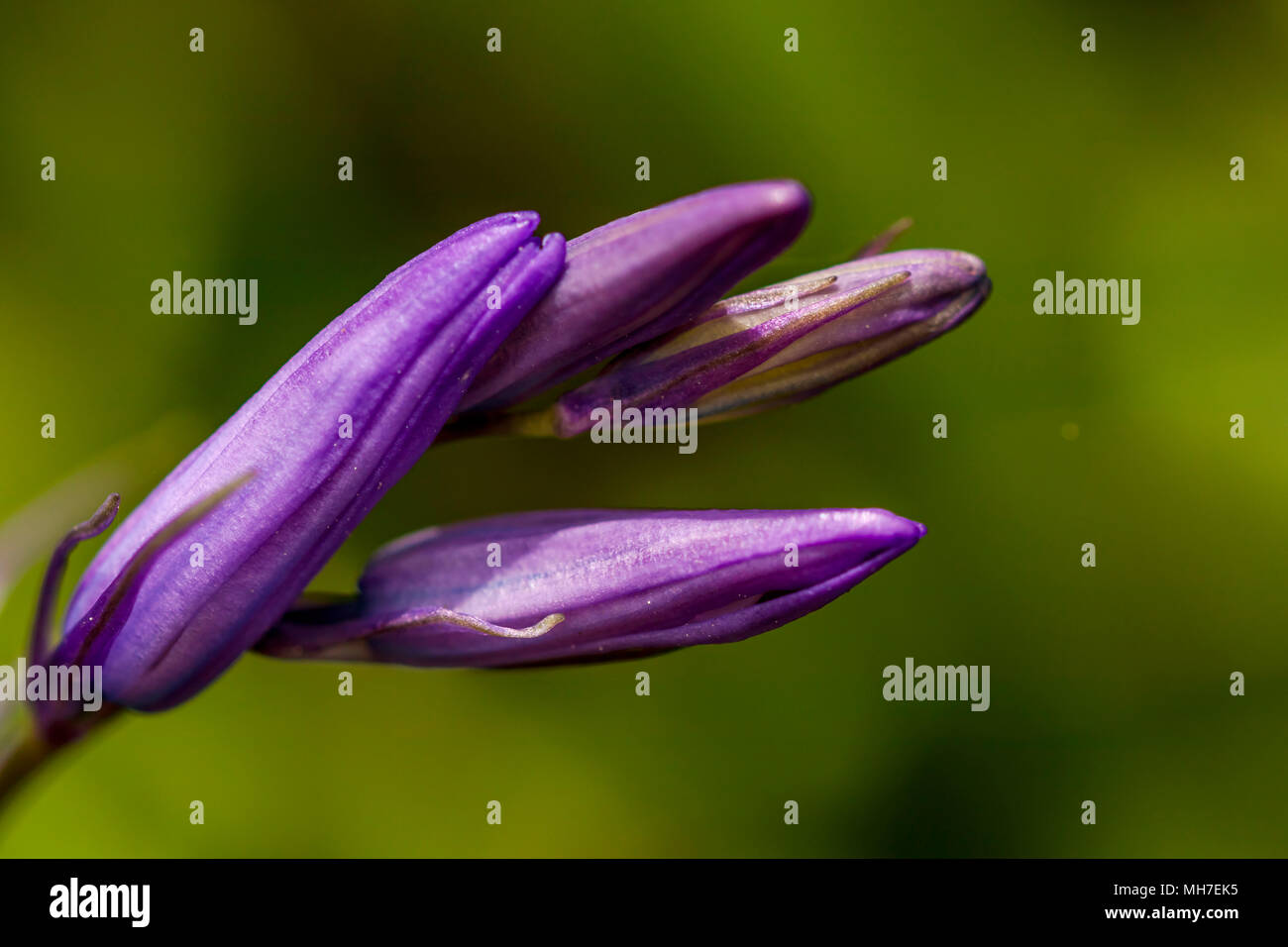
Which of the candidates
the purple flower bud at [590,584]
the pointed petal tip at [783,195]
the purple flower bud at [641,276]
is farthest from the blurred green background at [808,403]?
the pointed petal tip at [783,195]

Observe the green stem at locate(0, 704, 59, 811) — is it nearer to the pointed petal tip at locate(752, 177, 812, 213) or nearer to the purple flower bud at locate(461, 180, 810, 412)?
the purple flower bud at locate(461, 180, 810, 412)

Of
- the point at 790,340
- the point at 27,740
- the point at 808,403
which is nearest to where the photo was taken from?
the point at 790,340

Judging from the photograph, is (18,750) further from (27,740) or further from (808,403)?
(808,403)

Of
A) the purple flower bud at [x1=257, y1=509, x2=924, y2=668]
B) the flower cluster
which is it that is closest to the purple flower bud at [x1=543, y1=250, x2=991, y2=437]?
the flower cluster

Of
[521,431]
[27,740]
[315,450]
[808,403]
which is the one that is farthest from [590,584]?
[808,403]

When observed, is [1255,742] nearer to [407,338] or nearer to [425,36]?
[407,338]

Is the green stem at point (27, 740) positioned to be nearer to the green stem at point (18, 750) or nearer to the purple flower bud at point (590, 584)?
the green stem at point (18, 750)
